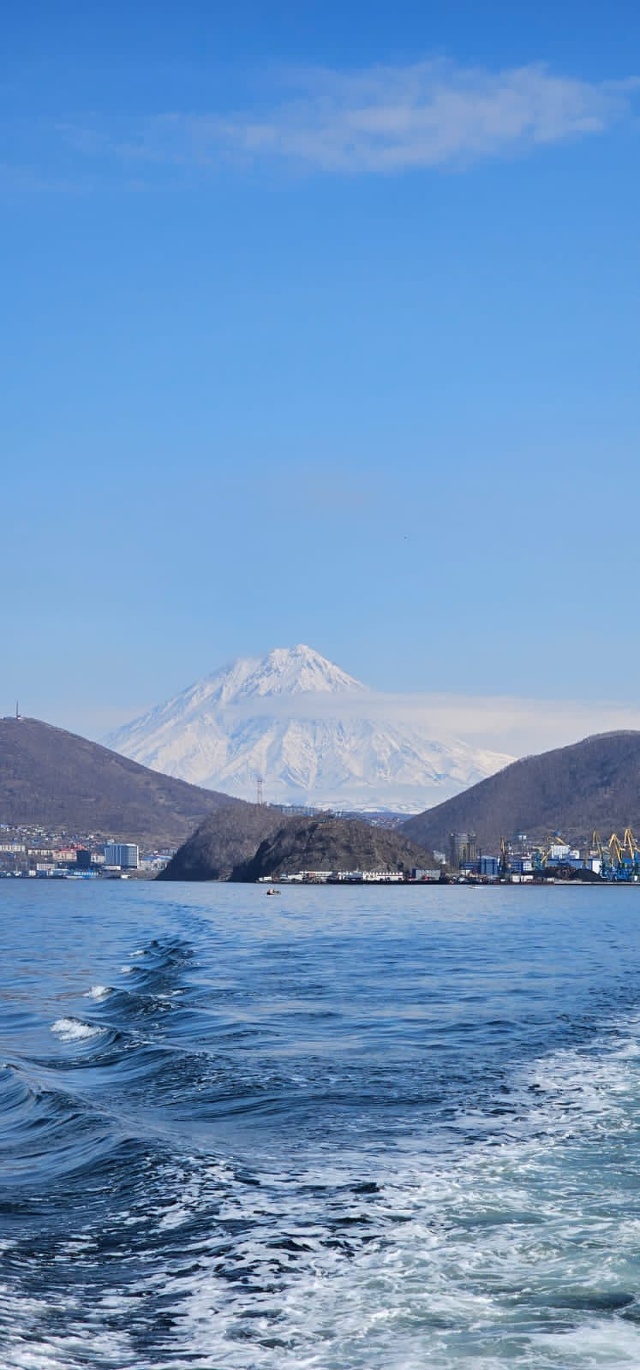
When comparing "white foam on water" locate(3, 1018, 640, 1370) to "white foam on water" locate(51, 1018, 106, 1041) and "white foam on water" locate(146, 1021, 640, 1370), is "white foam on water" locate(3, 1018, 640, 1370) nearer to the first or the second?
"white foam on water" locate(146, 1021, 640, 1370)

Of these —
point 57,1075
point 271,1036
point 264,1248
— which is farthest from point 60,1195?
point 271,1036

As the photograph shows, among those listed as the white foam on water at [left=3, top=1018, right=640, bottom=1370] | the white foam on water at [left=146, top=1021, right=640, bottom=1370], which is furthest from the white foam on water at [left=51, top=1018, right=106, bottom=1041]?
the white foam on water at [left=146, top=1021, right=640, bottom=1370]

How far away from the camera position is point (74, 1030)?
33.0 m

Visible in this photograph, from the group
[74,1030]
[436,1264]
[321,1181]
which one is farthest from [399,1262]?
[74,1030]

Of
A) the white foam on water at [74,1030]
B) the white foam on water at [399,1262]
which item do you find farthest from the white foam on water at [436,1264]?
the white foam on water at [74,1030]

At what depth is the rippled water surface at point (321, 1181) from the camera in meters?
11.5

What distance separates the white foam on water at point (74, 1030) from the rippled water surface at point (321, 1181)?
13 centimetres

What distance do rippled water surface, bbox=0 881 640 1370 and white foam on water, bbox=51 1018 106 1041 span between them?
126mm

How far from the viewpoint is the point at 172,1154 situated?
60.5ft

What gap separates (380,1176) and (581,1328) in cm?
590

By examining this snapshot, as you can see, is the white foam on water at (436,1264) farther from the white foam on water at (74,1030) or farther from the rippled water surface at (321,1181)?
the white foam on water at (74,1030)

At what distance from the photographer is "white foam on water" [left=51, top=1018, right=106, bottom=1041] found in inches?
1259

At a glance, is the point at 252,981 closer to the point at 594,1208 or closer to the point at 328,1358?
the point at 594,1208

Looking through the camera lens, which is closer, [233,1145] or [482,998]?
[233,1145]
